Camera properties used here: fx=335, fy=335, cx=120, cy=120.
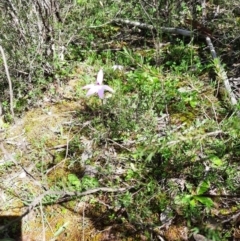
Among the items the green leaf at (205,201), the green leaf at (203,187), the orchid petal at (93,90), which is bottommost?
the green leaf at (205,201)

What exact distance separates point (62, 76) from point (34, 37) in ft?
1.64

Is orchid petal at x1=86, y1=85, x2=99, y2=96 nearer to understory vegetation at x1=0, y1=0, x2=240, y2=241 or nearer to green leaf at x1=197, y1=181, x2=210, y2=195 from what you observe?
understory vegetation at x1=0, y1=0, x2=240, y2=241

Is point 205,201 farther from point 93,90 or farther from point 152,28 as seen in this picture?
point 152,28

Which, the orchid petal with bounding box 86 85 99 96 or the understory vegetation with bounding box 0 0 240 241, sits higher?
the orchid petal with bounding box 86 85 99 96

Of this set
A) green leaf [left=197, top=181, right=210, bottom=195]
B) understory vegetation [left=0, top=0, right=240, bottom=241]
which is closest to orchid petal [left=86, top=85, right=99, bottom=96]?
understory vegetation [left=0, top=0, right=240, bottom=241]

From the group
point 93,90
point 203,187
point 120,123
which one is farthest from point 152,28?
point 203,187

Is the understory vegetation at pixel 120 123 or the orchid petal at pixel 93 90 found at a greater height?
the orchid petal at pixel 93 90

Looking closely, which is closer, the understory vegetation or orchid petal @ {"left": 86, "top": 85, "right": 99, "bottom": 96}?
the understory vegetation

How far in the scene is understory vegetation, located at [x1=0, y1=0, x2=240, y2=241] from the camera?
7.59 feet

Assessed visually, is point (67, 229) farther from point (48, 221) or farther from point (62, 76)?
point (62, 76)

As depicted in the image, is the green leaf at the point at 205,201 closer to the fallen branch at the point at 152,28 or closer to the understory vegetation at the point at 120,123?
the understory vegetation at the point at 120,123

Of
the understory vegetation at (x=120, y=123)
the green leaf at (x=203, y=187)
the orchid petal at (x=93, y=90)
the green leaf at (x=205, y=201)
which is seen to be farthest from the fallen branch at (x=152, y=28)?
the green leaf at (x=205, y=201)

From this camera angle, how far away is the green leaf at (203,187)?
2.34 m

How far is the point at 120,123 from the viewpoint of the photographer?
281 cm
